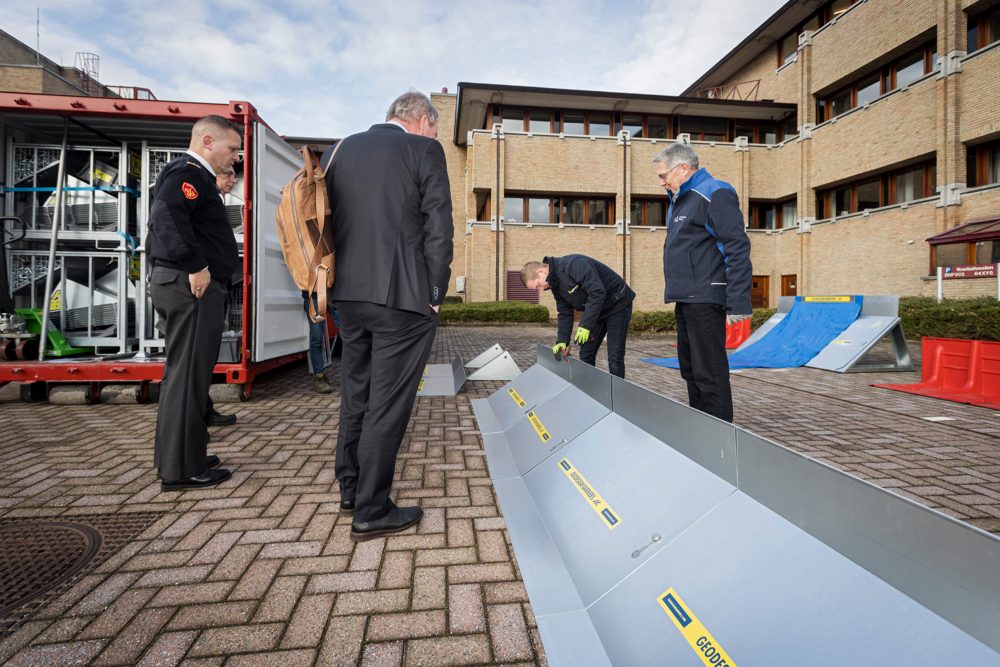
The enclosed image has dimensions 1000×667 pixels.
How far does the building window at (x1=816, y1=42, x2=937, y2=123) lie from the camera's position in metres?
19.0

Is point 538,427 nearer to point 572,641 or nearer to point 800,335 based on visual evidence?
point 572,641

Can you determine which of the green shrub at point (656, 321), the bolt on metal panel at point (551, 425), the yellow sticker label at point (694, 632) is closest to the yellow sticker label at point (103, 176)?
the bolt on metal panel at point (551, 425)

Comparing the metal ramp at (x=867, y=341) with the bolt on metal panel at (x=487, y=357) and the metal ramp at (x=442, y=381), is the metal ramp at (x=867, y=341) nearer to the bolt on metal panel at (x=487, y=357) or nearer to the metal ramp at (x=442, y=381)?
the bolt on metal panel at (x=487, y=357)

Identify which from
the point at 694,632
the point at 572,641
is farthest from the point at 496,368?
the point at 694,632

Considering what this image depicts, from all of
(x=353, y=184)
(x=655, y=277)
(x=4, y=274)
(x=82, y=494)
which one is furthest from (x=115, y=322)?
(x=655, y=277)

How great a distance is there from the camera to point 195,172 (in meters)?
3.30

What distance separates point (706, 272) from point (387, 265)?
221 cm

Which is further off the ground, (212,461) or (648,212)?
(648,212)

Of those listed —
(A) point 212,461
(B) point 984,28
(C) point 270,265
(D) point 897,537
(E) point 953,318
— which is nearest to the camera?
(D) point 897,537

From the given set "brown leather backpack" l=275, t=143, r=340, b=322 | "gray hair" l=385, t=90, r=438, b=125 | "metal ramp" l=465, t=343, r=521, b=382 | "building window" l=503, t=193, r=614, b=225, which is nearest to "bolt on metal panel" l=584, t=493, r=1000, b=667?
"brown leather backpack" l=275, t=143, r=340, b=322

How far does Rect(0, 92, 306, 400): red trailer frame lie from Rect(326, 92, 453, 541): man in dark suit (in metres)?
3.34

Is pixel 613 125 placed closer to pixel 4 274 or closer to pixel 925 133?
pixel 925 133

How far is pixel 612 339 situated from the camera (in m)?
5.33

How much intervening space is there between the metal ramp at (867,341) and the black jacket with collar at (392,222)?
8.46 m
